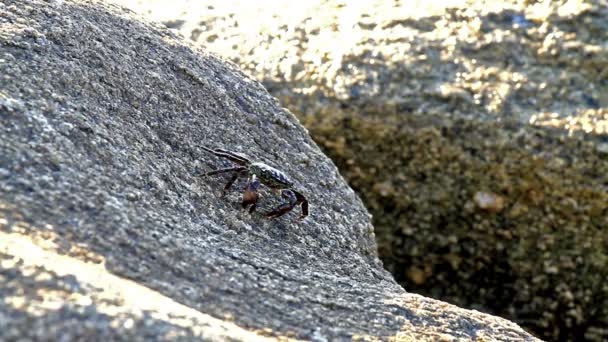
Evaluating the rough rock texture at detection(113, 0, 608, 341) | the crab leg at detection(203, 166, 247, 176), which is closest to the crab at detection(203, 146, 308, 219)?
the crab leg at detection(203, 166, 247, 176)

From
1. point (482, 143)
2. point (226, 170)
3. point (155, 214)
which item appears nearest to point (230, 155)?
point (226, 170)

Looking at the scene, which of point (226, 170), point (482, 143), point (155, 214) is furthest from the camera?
point (482, 143)

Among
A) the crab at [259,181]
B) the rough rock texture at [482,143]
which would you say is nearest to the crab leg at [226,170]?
the crab at [259,181]

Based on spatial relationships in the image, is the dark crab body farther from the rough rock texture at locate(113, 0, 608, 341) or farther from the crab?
the rough rock texture at locate(113, 0, 608, 341)

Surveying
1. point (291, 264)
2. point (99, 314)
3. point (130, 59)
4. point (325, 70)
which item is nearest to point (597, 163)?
point (325, 70)

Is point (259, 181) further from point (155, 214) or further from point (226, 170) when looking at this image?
point (155, 214)

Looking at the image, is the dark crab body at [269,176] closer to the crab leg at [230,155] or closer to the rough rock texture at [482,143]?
the crab leg at [230,155]
